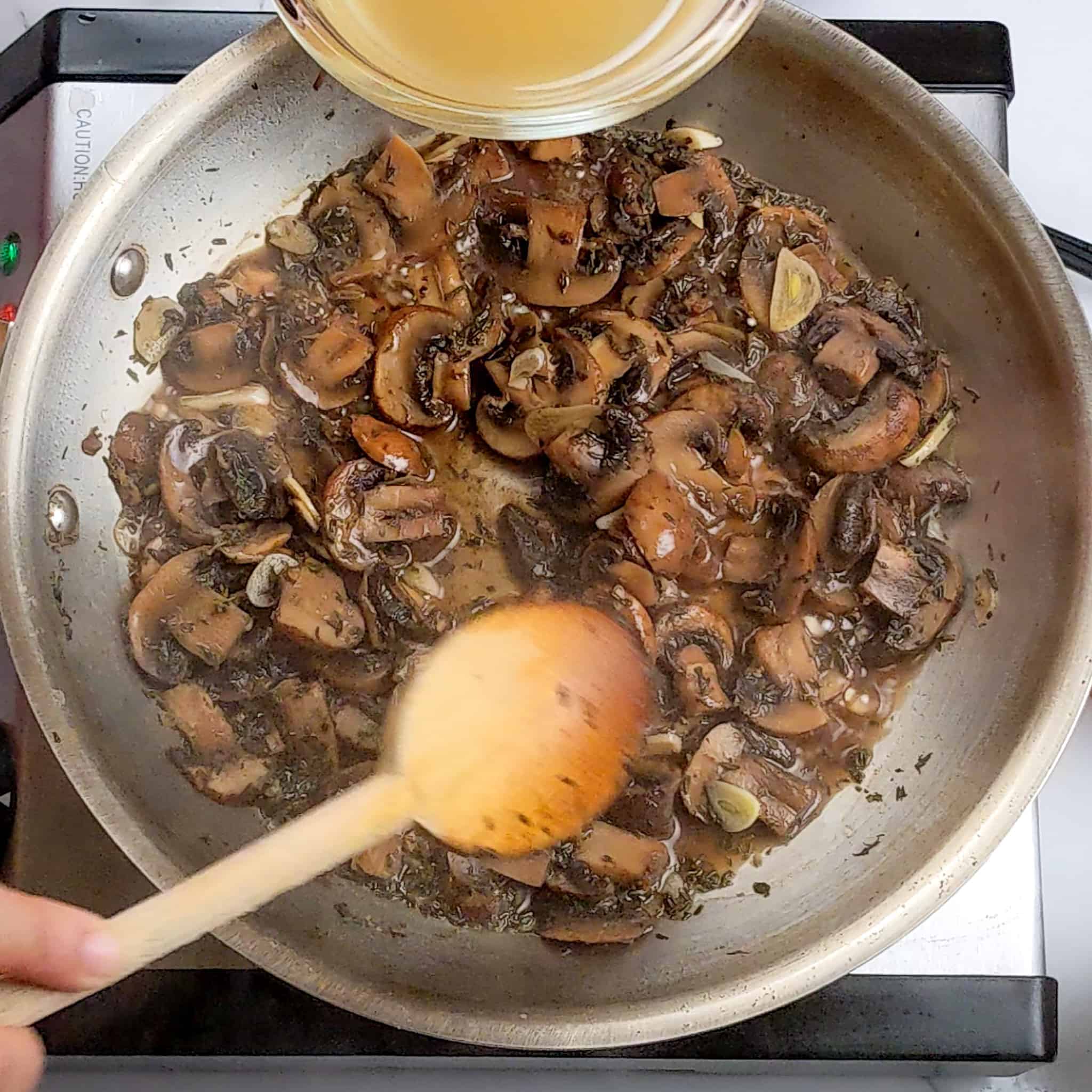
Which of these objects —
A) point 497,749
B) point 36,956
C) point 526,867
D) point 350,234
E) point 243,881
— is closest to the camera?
point 36,956

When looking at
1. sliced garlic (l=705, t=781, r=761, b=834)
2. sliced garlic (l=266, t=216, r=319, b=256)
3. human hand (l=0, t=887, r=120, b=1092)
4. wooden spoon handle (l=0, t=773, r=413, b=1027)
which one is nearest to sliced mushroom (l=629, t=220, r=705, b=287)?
sliced garlic (l=266, t=216, r=319, b=256)

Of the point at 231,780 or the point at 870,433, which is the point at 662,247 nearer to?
the point at 870,433

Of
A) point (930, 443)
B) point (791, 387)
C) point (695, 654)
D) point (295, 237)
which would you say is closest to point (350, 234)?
point (295, 237)

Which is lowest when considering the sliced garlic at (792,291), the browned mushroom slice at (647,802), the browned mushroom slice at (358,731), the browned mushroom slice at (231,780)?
the browned mushroom slice at (647,802)

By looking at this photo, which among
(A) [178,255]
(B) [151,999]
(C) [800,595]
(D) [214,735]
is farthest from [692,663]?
(A) [178,255]

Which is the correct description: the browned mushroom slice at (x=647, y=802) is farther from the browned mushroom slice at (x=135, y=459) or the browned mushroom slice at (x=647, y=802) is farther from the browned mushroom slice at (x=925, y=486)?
the browned mushroom slice at (x=135, y=459)

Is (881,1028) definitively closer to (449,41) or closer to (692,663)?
(692,663)

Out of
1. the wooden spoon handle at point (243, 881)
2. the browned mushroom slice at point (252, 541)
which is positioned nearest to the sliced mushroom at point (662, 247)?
the browned mushroom slice at point (252, 541)

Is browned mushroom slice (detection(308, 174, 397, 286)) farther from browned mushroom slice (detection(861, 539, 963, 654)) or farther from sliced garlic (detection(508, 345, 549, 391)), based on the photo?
browned mushroom slice (detection(861, 539, 963, 654))
